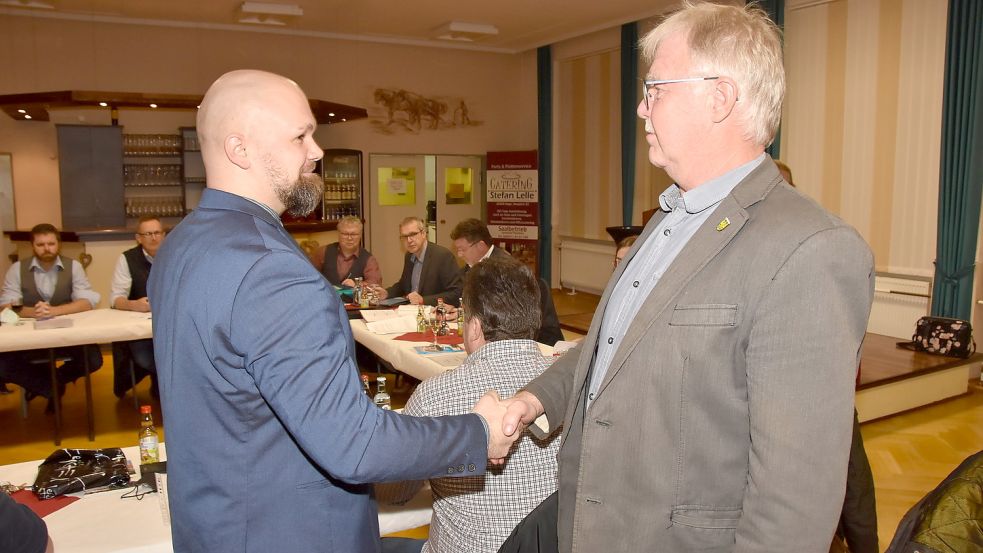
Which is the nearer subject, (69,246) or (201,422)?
(201,422)

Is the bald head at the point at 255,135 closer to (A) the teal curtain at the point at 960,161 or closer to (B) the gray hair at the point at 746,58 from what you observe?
(B) the gray hair at the point at 746,58

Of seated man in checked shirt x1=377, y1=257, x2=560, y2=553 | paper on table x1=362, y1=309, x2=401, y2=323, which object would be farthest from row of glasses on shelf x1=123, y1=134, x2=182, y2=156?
seated man in checked shirt x1=377, y1=257, x2=560, y2=553

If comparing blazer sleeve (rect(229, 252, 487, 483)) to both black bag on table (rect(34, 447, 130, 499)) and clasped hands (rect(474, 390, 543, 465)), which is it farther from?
black bag on table (rect(34, 447, 130, 499))

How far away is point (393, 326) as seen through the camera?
15.2 feet

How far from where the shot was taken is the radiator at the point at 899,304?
21.6ft

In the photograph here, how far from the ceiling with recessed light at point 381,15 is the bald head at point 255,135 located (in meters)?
7.72

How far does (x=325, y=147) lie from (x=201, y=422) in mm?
9674

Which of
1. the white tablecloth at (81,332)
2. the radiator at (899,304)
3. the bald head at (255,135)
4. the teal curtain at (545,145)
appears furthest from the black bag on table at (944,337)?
the teal curtain at (545,145)

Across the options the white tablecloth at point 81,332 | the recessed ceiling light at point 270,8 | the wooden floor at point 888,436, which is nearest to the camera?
the wooden floor at point 888,436

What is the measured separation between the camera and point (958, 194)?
6.10 metres

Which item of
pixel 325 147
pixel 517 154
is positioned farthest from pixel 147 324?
pixel 517 154

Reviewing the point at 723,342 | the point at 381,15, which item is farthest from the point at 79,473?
the point at 381,15

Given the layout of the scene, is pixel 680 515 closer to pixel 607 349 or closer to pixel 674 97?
pixel 607 349

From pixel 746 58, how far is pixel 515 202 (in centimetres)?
1015
